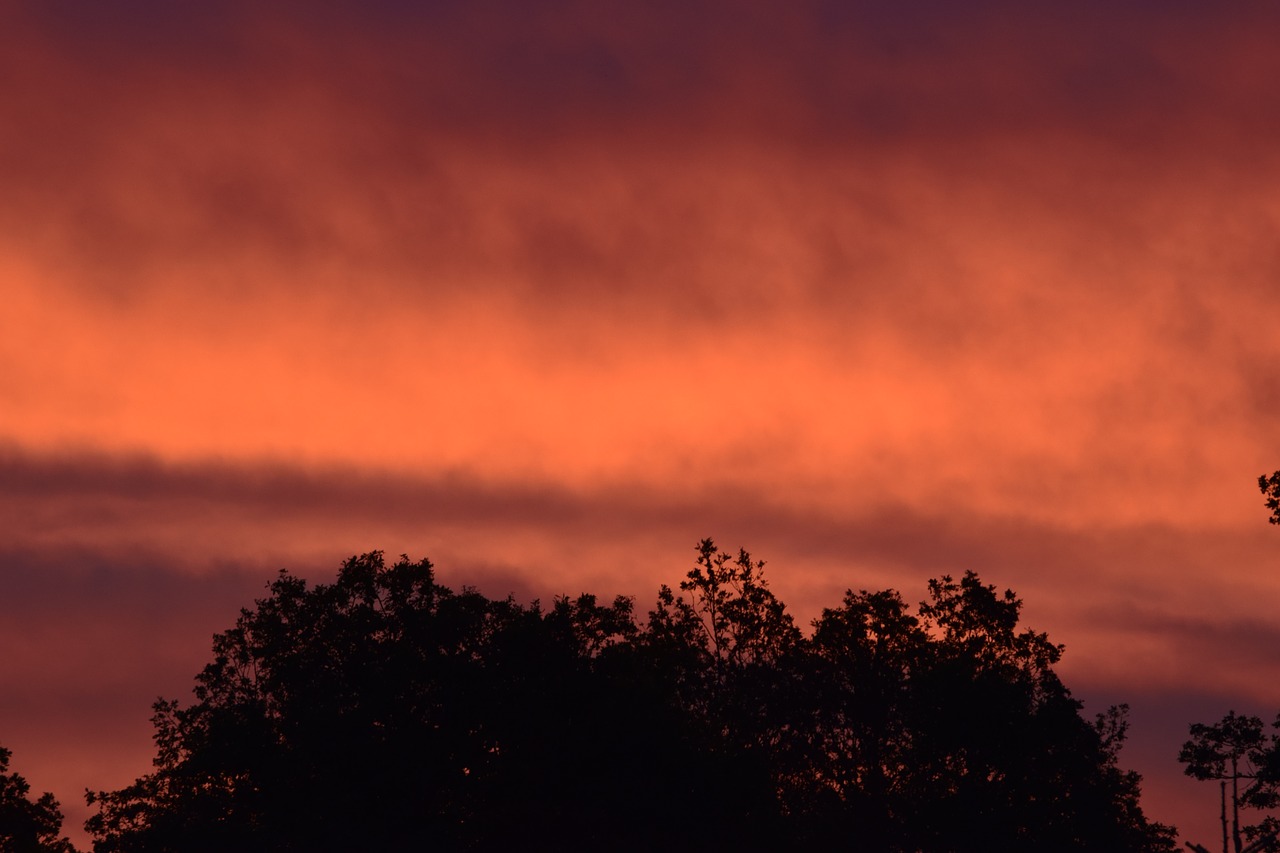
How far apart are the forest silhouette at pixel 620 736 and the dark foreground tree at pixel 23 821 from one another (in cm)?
24

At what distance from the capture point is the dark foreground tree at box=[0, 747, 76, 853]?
82.7m

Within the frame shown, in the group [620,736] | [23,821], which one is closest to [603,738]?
[620,736]

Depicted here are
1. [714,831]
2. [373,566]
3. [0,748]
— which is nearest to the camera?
[714,831]

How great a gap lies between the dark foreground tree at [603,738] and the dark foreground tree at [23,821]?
25.2 ft

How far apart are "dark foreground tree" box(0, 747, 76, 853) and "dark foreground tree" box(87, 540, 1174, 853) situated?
7.68 metres

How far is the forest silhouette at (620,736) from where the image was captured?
62.8 m

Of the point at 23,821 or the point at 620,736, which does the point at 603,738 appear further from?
the point at 23,821

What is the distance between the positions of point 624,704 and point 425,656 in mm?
8966

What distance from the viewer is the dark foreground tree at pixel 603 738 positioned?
62.8 meters

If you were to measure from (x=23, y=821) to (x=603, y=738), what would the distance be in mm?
39898

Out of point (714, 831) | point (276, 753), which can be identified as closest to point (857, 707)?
point (714, 831)

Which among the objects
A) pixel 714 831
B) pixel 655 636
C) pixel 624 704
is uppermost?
pixel 655 636

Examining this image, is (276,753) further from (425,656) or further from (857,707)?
(857,707)

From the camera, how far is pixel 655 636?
77.3 metres
